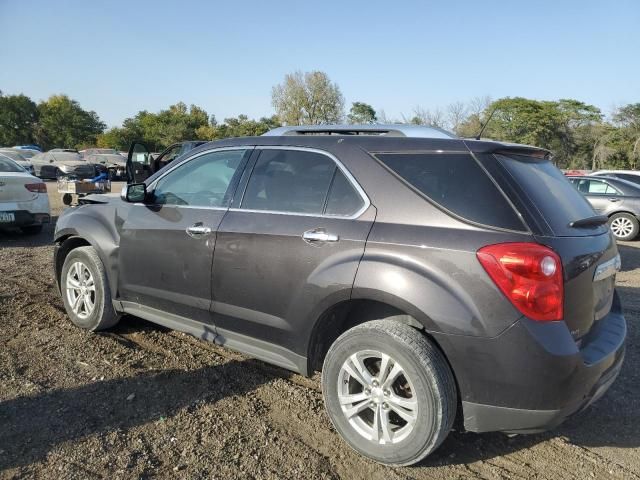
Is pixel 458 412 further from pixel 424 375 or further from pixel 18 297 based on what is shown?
pixel 18 297

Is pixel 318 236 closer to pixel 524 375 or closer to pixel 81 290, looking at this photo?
pixel 524 375

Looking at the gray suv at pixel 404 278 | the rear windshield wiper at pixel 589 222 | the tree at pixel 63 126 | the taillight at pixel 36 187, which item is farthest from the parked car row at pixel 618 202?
the tree at pixel 63 126

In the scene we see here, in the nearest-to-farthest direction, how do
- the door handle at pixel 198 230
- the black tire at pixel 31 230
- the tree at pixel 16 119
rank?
the door handle at pixel 198 230
the black tire at pixel 31 230
the tree at pixel 16 119

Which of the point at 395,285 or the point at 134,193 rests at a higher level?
the point at 134,193

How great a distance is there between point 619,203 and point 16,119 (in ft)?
224

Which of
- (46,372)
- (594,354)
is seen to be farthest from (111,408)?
(594,354)

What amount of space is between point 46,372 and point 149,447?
1396mm

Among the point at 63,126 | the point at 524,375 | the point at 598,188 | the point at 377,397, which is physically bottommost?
the point at 377,397

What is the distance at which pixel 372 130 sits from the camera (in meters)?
3.24

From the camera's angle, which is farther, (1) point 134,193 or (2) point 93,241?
(2) point 93,241

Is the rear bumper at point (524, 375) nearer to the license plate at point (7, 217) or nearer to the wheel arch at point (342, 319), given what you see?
the wheel arch at point (342, 319)

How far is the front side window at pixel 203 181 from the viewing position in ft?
12.0

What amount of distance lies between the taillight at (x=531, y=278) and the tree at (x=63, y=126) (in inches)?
2718

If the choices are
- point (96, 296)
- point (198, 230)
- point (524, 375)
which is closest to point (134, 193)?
point (198, 230)
